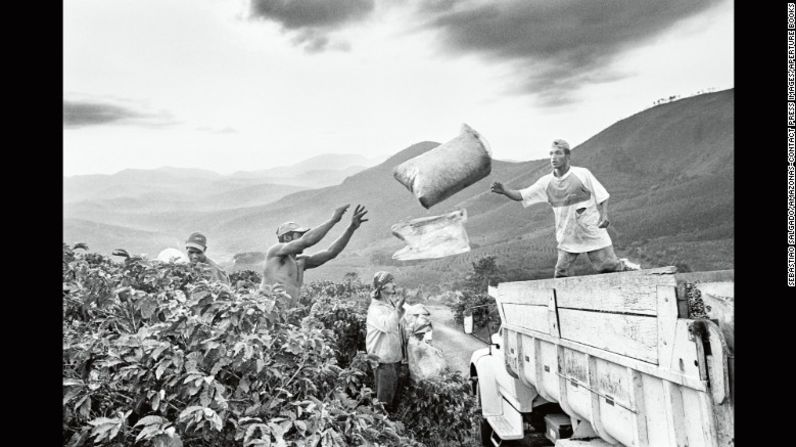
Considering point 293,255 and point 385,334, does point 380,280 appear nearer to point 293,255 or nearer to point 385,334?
point 385,334

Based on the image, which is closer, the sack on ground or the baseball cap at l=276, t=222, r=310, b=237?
Answer: the sack on ground

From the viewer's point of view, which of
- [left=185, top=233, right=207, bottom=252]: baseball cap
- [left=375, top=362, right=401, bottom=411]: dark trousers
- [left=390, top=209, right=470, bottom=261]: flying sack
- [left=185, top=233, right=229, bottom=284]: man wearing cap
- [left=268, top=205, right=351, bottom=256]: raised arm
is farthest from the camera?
[left=185, top=233, right=207, bottom=252]: baseball cap

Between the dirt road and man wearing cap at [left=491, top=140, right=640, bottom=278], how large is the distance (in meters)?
1.42

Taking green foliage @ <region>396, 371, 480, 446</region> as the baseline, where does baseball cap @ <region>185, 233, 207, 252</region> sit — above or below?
above

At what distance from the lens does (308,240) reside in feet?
15.6

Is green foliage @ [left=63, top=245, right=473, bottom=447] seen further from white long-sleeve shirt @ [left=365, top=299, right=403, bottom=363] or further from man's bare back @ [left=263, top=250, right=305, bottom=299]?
man's bare back @ [left=263, top=250, right=305, bottom=299]

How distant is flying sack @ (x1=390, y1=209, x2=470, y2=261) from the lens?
5.04m

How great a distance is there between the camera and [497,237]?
5.41 meters

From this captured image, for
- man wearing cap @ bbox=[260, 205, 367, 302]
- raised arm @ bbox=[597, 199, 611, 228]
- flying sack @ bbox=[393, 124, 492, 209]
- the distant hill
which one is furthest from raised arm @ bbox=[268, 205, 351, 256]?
raised arm @ bbox=[597, 199, 611, 228]

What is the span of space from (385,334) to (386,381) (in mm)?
370
